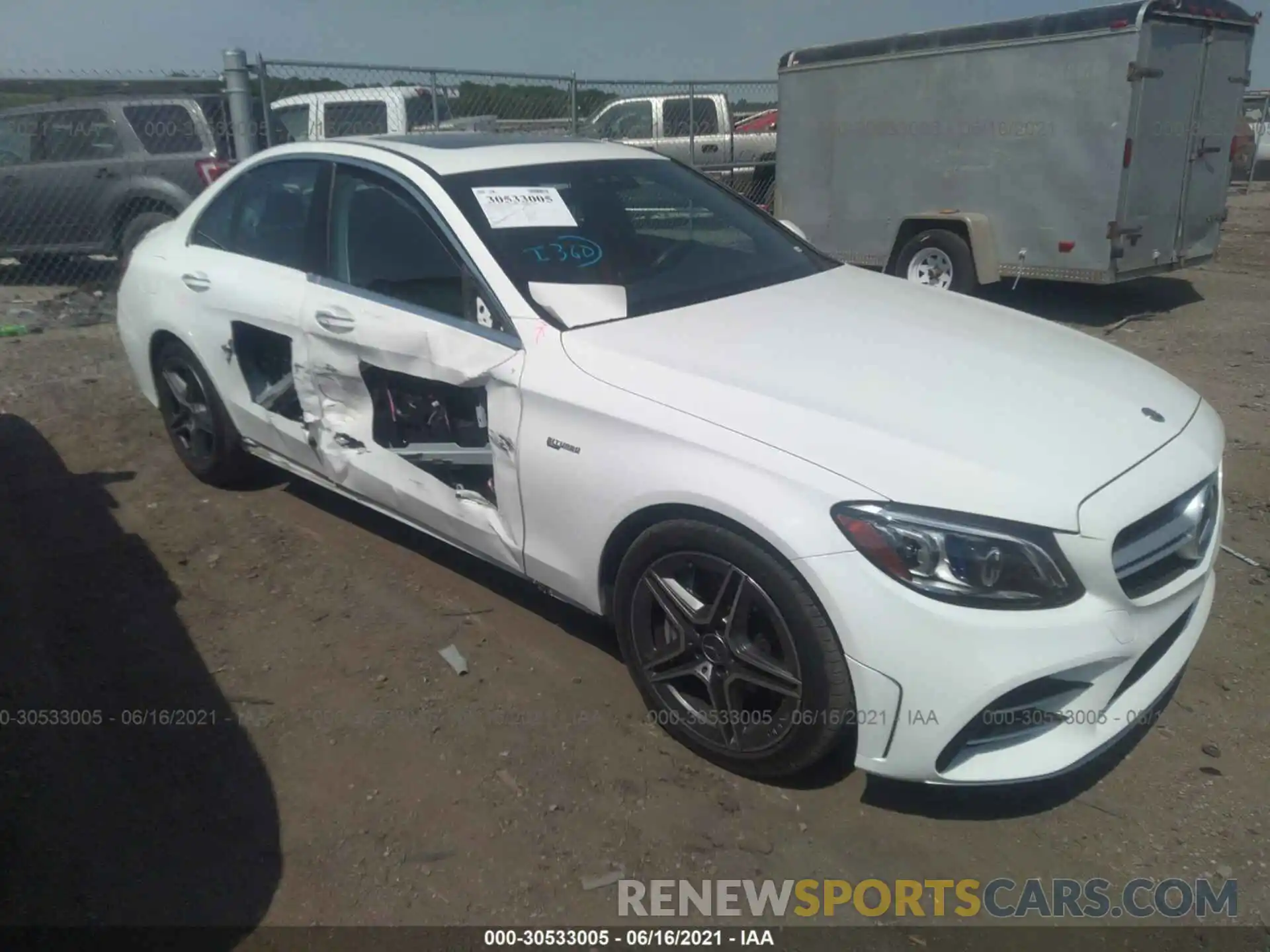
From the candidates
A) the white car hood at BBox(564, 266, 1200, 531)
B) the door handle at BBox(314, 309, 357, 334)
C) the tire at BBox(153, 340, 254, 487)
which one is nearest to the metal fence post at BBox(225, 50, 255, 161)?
the tire at BBox(153, 340, 254, 487)

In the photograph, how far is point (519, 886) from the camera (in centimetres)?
258

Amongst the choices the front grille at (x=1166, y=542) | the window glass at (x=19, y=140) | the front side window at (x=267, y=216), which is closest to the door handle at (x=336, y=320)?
the front side window at (x=267, y=216)

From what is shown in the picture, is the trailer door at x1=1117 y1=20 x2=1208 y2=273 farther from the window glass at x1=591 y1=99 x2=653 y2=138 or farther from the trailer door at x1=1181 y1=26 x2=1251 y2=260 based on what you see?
the window glass at x1=591 y1=99 x2=653 y2=138

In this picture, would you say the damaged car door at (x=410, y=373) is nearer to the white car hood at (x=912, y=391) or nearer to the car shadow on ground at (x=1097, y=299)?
the white car hood at (x=912, y=391)

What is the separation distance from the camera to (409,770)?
301 centimetres

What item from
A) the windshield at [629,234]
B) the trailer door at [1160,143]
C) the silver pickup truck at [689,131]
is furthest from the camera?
the silver pickup truck at [689,131]

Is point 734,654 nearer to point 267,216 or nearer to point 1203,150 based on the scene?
point 267,216

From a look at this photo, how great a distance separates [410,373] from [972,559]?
1975 millimetres

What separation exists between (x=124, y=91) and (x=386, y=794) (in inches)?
322

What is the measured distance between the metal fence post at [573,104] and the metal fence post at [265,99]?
3213 mm

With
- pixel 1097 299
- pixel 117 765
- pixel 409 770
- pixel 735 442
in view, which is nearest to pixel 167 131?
pixel 117 765

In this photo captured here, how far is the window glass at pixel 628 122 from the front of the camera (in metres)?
12.4

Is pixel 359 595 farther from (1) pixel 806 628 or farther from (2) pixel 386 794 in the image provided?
(1) pixel 806 628

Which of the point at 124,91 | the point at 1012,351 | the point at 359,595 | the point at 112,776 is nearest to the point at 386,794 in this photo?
the point at 112,776
